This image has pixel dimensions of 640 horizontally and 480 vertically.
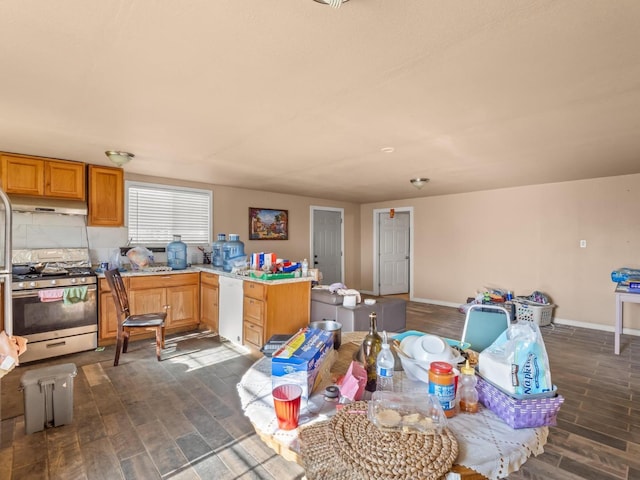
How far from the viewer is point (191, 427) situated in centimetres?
228

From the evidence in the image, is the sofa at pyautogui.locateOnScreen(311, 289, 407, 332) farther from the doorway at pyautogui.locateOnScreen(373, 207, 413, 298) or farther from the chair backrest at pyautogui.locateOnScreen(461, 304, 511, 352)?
the doorway at pyautogui.locateOnScreen(373, 207, 413, 298)

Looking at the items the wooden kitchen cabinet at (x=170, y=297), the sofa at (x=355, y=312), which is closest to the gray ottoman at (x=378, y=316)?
the sofa at (x=355, y=312)

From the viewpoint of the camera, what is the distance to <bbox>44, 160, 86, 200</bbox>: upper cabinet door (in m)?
3.71

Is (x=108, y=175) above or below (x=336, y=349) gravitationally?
above

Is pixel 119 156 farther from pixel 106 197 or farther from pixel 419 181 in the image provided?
pixel 419 181

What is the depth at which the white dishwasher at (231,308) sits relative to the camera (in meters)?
3.83

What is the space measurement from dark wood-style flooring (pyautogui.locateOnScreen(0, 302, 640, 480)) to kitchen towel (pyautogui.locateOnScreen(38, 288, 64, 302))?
0.67m

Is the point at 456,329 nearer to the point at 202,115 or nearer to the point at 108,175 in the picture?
the point at 202,115

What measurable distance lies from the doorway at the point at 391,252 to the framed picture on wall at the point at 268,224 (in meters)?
2.30

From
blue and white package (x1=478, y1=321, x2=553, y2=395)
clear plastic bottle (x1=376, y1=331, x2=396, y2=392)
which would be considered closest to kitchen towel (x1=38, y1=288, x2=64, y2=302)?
clear plastic bottle (x1=376, y1=331, x2=396, y2=392)

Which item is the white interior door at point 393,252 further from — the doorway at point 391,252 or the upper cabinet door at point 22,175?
the upper cabinet door at point 22,175

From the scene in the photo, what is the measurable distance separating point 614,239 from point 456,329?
2.61 meters

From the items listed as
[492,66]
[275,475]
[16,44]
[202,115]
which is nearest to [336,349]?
[275,475]

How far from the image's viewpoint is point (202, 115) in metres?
2.41
